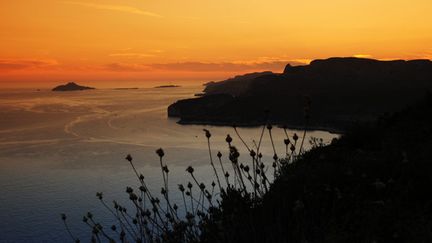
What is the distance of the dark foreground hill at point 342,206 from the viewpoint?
4793 mm

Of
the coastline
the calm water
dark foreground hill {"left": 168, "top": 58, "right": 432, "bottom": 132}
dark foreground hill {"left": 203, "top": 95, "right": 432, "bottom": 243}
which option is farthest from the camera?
dark foreground hill {"left": 168, "top": 58, "right": 432, "bottom": 132}

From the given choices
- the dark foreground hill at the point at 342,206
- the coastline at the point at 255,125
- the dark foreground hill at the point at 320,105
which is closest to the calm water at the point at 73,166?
the coastline at the point at 255,125

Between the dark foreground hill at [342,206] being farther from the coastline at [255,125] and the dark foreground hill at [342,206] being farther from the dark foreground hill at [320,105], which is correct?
the dark foreground hill at [320,105]

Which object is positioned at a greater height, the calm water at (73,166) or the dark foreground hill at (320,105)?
the dark foreground hill at (320,105)

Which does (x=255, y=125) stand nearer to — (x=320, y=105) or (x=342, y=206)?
(x=320, y=105)

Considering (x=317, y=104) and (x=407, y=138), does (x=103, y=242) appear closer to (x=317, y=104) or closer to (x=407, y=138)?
(x=407, y=138)

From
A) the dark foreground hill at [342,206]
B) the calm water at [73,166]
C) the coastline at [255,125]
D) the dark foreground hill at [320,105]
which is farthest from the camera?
the dark foreground hill at [320,105]

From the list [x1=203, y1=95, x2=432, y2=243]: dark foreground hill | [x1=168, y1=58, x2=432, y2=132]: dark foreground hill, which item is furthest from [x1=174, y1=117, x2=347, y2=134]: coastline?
[x1=203, y1=95, x2=432, y2=243]: dark foreground hill

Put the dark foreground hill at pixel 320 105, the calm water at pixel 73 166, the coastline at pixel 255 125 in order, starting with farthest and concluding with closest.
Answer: the dark foreground hill at pixel 320 105 → the coastline at pixel 255 125 → the calm water at pixel 73 166

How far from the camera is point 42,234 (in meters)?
37.0

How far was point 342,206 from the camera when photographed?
23.1 feet

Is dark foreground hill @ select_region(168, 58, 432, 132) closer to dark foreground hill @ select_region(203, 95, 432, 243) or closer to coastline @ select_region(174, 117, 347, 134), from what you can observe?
coastline @ select_region(174, 117, 347, 134)

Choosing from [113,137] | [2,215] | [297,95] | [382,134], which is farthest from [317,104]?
[382,134]

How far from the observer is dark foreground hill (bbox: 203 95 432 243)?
479cm
